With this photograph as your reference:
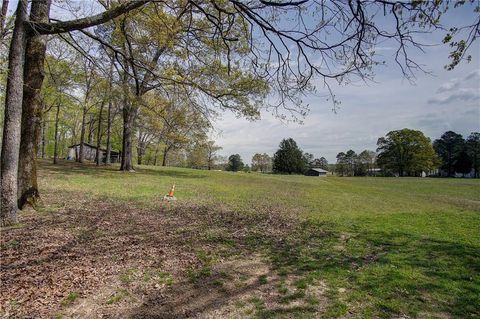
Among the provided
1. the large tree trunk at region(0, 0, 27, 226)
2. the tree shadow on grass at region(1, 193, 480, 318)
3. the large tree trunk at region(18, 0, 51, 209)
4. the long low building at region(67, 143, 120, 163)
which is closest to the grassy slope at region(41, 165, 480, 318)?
the tree shadow on grass at region(1, 193, 480, 318)

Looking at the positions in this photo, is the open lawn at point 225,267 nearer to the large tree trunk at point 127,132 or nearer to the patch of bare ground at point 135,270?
the patch of bare ground at point 135,270

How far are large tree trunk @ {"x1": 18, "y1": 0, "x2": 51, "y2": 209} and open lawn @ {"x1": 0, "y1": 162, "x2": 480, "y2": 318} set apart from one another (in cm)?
90

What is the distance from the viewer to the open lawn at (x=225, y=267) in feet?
12.6

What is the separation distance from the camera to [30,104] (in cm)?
769

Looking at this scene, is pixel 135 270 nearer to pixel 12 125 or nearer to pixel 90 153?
pixel 12 125

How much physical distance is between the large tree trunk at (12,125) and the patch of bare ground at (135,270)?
0.61 meters

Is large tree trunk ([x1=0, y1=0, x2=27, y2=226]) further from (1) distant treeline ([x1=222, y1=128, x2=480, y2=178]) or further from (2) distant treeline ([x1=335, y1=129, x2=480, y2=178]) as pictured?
(2) distant treeline ([x1=335, y1=129, x2=480, y2=178])

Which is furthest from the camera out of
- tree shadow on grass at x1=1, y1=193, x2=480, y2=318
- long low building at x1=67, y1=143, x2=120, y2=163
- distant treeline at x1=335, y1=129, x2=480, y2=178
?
distant treeline at x1=335, y1=129, x2=480, y2=178

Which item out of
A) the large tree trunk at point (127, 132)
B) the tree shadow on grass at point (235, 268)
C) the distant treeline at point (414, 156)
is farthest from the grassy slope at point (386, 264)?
the distant treeline at point (414, 156)

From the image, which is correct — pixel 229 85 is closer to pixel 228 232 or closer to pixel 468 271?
pixel 228 232

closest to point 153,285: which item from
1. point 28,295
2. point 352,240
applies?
point 28,295

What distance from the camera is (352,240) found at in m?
7.38

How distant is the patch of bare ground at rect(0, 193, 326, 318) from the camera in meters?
3.77

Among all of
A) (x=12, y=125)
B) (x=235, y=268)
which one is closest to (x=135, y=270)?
(x=235, y=268)
